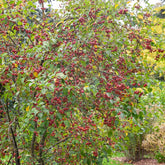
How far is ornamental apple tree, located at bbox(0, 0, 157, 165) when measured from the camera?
7.16 ft

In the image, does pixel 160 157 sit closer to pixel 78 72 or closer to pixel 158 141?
pixel 158 141

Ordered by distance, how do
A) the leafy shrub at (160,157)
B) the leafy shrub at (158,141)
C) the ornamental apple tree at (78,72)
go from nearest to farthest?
1. the ornamental apple tree at (78,72)
2. the leafy shrub at (158,141)
3. the leafy shrub at (160,157)

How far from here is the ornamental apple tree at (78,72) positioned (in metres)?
2.18

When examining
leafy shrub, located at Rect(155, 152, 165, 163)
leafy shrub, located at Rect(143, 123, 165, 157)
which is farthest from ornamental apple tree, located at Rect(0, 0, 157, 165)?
leafy shrub, located at Rect(155, 152, 165, 163)

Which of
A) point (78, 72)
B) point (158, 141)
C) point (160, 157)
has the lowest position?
point (160, 157)

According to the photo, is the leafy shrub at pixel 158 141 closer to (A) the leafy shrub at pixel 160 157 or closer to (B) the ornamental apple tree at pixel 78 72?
(A) the leafy shrub at pixel 160 157

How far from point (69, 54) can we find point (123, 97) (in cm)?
83

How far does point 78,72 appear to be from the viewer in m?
2.59

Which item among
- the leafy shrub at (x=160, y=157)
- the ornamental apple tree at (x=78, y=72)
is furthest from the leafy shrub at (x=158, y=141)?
the ornamental apple tree at (x=78, y=72)

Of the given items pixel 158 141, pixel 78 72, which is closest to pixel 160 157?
pixel 158 141

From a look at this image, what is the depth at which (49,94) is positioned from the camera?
199cm

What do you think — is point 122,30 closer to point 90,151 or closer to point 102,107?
point 102,107

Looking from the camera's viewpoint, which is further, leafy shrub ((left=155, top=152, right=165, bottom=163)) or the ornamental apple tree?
leafy shrub ((left=155, top=152, right=165, bottom=163))

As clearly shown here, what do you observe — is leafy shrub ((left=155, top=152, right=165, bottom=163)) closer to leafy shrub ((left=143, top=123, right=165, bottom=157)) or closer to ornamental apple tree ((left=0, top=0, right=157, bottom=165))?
leafy shrub ((left=143, top=123, right=165, bottom=157))
